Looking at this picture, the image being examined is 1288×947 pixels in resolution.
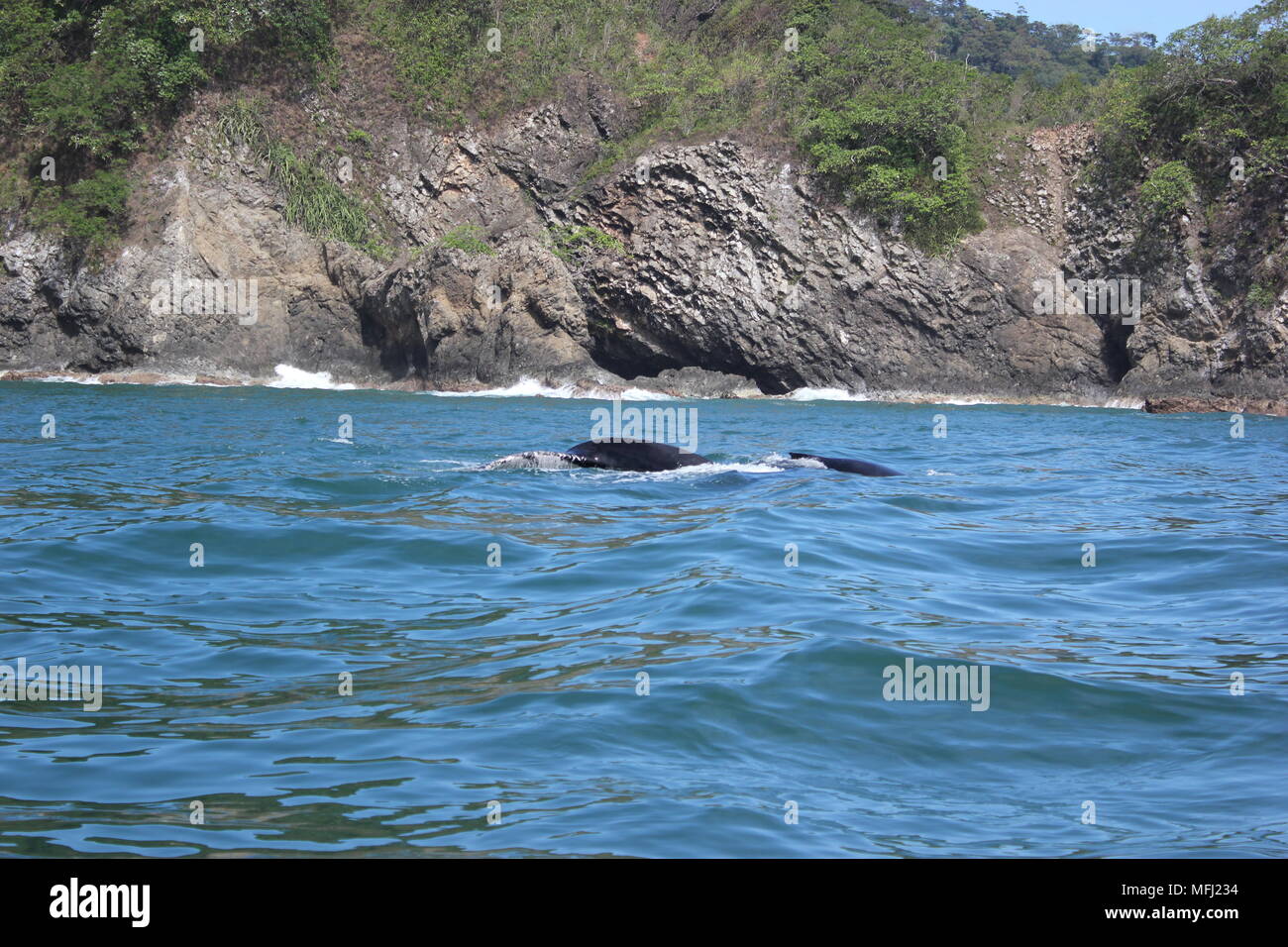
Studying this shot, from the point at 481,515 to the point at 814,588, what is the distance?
323cm

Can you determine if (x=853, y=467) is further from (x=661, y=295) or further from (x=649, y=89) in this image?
(x=649, y=89)

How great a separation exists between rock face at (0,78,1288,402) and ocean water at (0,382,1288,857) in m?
19.2

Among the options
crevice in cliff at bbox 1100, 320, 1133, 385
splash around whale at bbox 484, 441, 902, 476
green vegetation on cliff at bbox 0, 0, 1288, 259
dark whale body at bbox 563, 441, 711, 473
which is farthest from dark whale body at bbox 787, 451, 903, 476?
crevice in cliff at bbox 1100, 320, 1133, 385

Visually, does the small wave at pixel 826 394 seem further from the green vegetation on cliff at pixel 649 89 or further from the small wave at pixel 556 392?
the green vegetation on cliff at pixel 649 89

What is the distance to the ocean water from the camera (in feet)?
11.6

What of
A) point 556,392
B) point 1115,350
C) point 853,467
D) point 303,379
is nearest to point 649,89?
point 556,392

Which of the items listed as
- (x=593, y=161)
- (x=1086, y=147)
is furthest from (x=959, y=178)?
(x=593, y=161)

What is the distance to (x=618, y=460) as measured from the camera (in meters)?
11.6

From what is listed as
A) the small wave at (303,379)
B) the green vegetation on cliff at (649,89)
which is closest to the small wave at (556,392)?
the small wave at (303,379)

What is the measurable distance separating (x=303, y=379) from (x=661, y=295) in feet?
31.6

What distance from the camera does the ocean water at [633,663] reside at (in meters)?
3.52

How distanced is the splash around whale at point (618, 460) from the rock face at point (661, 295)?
18226mm
